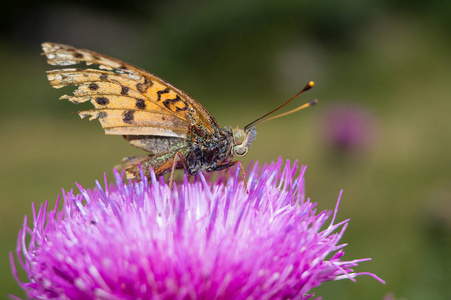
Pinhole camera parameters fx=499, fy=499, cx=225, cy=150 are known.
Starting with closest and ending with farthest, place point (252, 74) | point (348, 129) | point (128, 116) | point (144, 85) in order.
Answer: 1. point (144, 85)
2. point (128, 116)
3. point (348, 129)
4. point (252, 74)

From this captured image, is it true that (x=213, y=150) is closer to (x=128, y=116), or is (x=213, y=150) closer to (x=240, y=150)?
(x=240, y=150)

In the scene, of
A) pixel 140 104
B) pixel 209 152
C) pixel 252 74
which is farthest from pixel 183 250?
pixel 252 74

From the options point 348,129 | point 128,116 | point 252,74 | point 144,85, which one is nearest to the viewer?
point 144,85

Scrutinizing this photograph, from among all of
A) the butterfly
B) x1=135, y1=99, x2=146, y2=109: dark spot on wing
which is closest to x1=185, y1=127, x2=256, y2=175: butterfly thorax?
the butterfly

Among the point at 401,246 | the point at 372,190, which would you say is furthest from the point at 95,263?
the point at 372,190

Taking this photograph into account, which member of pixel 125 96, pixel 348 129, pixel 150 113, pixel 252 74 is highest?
pixel 252 74

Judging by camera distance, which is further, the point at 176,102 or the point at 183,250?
the point at 176,102
